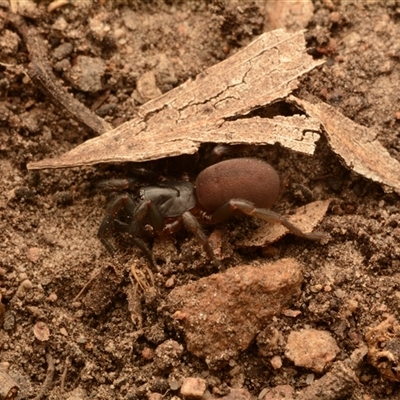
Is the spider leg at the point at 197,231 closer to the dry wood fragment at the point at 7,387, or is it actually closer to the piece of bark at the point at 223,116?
the piece of bark at the point at 223,116

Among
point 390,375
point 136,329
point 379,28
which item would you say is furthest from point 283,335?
point 379,28

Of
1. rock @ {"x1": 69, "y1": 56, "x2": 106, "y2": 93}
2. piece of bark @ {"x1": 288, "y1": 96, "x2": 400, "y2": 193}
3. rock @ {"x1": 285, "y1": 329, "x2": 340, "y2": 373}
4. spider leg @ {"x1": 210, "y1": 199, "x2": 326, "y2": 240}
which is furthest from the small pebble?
rock @ {"x1": 69, "y1": 56, "x2": 106, "y2": 93}

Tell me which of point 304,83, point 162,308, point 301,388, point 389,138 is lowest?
point 301,388

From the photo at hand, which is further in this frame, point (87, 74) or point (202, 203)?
point (87, 74)

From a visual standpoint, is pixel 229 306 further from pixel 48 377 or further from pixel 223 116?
pixel 223 116

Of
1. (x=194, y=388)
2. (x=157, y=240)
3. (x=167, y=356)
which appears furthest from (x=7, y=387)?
(x=157, y=240)

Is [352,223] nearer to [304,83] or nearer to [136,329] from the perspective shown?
[304,83]
